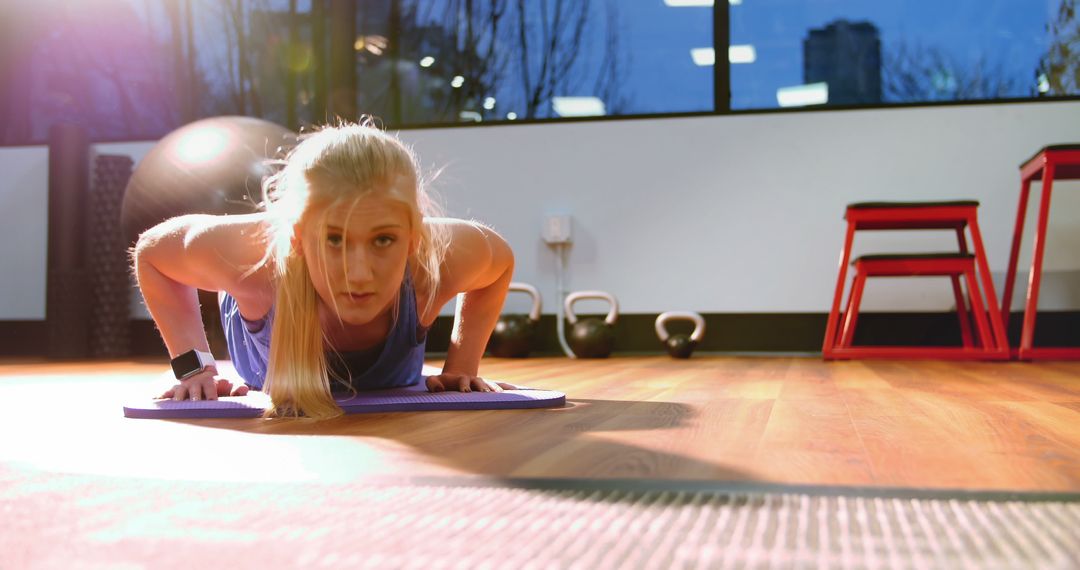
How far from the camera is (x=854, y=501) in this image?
2.68 feet

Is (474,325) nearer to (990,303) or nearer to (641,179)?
(990,303)

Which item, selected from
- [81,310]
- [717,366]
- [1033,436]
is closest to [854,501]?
[1033,436]

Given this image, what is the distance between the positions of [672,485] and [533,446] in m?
0.31

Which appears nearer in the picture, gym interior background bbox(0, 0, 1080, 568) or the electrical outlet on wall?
gym interior background bbox(0, 0, 1080, 568)

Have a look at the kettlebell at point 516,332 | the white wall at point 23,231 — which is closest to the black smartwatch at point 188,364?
the kettlebell at point 516,332

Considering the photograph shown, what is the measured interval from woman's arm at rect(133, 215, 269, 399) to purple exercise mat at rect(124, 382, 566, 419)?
0.33 feet

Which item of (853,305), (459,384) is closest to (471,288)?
(459,384)

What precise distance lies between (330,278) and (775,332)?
8.70 feet

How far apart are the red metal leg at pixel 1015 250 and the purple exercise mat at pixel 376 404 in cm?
225

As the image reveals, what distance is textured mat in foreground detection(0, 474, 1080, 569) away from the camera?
0.64 m

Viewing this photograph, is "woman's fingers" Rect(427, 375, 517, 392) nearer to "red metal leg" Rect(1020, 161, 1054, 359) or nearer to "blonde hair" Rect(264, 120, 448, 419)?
"blonde hair" Rect(264, 120, 448, 419)

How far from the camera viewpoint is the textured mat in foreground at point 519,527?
0.64 m

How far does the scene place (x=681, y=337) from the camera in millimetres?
3545

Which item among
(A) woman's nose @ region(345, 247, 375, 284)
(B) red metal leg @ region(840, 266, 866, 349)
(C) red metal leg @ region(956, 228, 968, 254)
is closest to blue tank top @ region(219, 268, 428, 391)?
(A) woman's nose @ region(345, 247, 375, 284)
